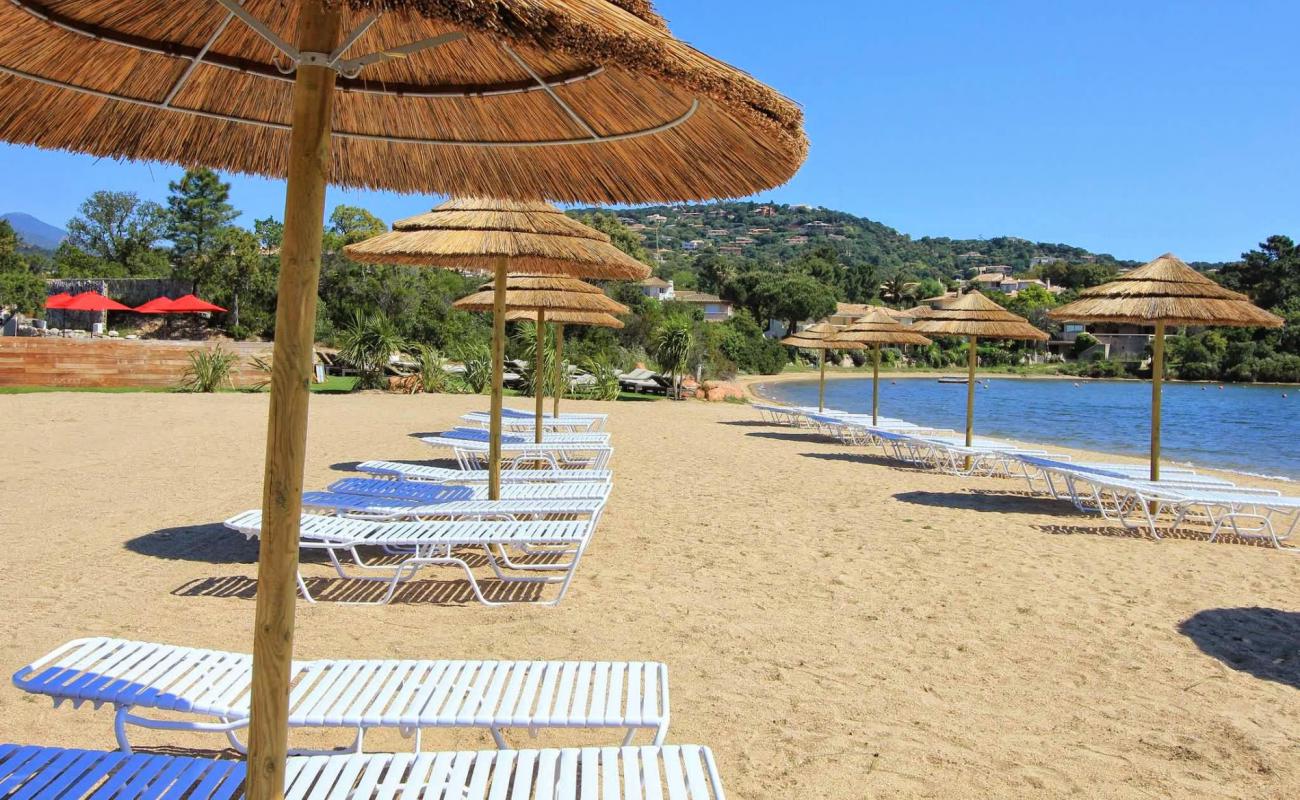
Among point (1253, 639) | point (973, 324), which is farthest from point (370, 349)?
point (1253, 639)

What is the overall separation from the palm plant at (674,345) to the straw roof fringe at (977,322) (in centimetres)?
1168

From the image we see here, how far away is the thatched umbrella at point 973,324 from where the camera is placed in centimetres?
1197

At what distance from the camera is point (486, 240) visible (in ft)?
20.3

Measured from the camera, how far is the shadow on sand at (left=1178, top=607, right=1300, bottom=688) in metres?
4.55

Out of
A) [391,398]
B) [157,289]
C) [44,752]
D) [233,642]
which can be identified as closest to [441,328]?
[391,398]

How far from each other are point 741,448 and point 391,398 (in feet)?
28.4

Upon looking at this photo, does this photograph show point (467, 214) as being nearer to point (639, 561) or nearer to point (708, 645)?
point (639, 561)

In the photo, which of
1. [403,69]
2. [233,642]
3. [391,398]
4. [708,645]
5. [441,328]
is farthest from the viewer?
[441,328]

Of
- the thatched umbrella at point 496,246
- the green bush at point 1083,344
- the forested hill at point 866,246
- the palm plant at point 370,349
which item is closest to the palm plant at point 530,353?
the palm plant at point 370,349

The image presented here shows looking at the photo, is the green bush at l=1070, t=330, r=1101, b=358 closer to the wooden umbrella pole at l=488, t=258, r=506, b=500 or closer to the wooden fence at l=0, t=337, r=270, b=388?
the wooden fence at l=0, t=337, r=270, b=388

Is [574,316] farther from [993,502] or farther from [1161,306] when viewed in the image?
[1161,306]

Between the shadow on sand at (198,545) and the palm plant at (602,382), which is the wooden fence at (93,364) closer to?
the palm plant at (602,382)

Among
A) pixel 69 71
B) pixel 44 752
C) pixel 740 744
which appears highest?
pixel 69 71

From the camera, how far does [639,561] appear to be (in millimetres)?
6301
